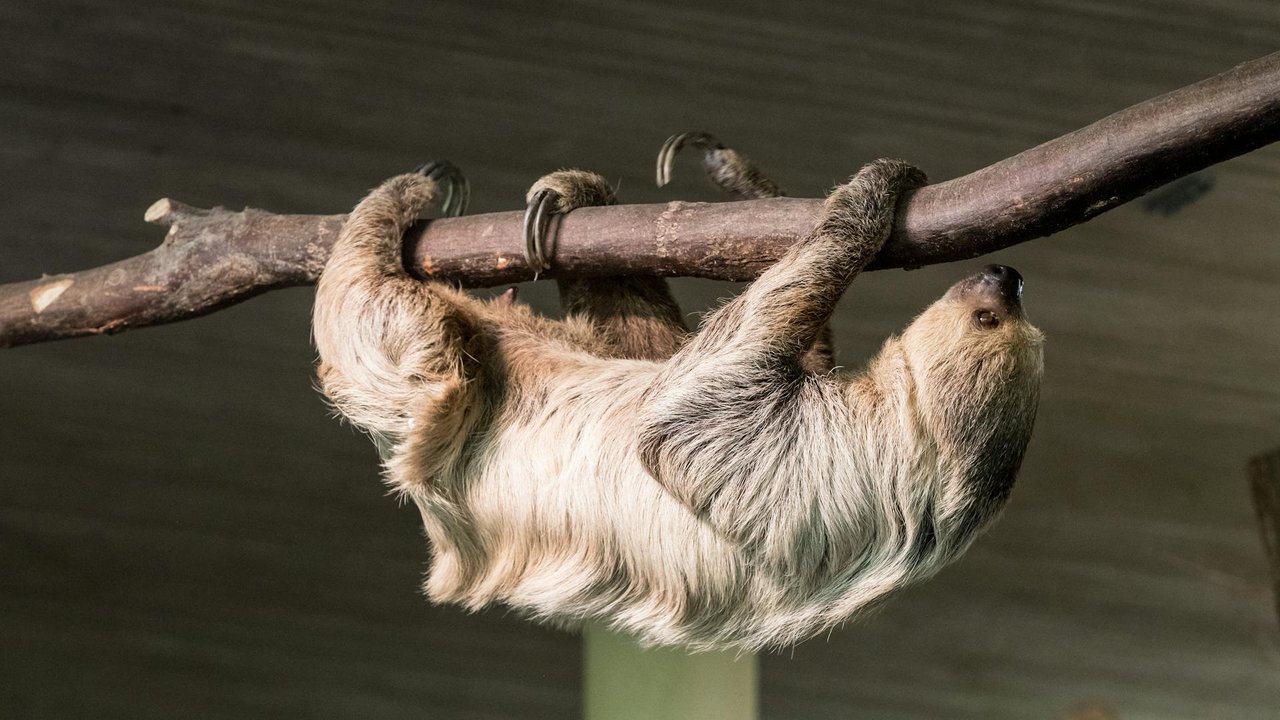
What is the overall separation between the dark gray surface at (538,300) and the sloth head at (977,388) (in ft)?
8.46

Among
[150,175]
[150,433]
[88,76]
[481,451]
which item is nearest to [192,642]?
[150,433]

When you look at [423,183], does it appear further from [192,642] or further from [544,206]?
[192,642]

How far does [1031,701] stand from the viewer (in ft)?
36.1

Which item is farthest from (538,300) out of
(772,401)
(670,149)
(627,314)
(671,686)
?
(772,401)

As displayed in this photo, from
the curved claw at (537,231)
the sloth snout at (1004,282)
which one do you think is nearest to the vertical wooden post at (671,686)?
the curved claw at (537,231)

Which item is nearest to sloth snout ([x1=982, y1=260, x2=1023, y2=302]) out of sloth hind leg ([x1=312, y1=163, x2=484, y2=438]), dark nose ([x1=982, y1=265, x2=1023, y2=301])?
dark nose ([x1=982, y1=265, x2=1023, y2=301])

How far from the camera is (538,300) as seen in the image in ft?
26.8

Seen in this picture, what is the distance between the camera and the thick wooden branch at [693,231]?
3207 millimetres

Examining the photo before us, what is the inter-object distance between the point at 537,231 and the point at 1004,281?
56.2 inches

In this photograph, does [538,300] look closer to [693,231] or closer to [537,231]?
[537,231]

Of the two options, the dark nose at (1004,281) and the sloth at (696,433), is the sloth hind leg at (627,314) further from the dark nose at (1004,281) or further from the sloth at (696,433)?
the dark nose at (1004,281)

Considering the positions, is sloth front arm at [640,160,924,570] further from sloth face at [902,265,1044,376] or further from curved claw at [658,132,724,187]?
curved claw at [658,132,724,187]

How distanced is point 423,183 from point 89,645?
7018 millimetres

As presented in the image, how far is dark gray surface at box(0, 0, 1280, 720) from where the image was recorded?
624cm
